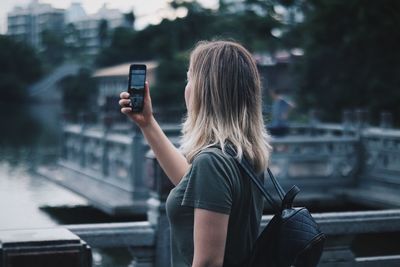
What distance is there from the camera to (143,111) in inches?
94.2

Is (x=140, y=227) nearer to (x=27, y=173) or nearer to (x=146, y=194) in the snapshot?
(x=146, y=194)

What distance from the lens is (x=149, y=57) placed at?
175 feet

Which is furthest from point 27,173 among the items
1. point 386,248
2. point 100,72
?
point 100,72

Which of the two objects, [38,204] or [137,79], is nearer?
[137,79]

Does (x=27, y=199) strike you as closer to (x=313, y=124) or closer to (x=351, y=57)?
(x=313, y=124)

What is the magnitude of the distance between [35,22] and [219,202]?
81050mm

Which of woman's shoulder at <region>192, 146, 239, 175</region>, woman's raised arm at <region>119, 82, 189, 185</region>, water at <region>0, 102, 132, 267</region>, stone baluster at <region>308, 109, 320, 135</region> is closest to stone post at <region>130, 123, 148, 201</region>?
water at <region>0, 102, 132, 267</region>

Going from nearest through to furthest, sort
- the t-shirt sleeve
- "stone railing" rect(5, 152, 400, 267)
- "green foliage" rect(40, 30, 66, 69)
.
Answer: the t-shirt sleeve < "stone railing" rect(5, 152, 400, 267) < "green foliage" rect(40, 30, 66, 69)

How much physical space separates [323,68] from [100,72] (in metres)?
39.1

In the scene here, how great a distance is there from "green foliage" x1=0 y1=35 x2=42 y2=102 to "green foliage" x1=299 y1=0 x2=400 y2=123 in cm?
4528

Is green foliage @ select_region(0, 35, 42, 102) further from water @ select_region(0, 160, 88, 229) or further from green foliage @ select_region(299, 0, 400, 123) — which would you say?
water @ select_region(0, 160, 88, 229)

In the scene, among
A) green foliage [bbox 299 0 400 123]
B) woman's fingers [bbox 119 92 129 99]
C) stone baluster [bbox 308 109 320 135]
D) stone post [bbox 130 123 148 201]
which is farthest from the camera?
green foliage [bbox 299 0 400 123]

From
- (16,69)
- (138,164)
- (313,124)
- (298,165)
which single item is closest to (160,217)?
(138,164)

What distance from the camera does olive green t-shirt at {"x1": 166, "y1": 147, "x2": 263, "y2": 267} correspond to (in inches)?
80.5
